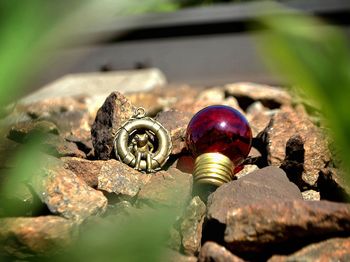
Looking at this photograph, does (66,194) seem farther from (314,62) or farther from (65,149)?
(314,62)

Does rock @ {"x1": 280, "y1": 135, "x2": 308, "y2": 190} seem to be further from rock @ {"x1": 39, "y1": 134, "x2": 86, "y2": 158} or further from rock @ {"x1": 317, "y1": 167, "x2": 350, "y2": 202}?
rock @ {"x1": 39, "y1": 134, "x2": 86, "y2": 158}

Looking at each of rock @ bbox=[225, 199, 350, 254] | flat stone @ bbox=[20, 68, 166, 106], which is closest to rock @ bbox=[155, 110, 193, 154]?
rock @ bbox=[225, 199, 350, 254]

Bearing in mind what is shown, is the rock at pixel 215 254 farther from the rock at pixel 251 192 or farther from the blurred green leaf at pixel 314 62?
the blurred green leaf at pixel 314 62

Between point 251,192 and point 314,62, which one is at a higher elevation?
point 314,62

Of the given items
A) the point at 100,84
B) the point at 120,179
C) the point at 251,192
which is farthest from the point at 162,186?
the point at 100,84

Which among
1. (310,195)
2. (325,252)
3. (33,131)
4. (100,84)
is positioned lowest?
(100,84)

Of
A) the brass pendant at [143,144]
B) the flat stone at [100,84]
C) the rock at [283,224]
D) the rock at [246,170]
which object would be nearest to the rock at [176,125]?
the brass pendant at [143,144]
